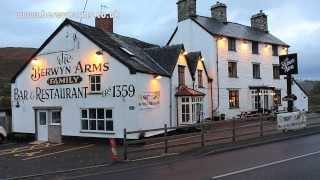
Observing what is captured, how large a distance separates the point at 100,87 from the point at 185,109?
6253 millimetres

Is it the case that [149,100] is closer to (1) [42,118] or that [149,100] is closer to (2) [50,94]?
(2) [50,94]

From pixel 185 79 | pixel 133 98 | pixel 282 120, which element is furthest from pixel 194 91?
pixel 282 120

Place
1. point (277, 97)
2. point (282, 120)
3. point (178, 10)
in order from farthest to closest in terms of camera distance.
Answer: point (277, 97)
point (178, 10)
point (282, 120)

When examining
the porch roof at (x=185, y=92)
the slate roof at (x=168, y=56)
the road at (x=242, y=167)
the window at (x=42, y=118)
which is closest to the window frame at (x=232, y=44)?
the slate roof at (x=168, y=56)

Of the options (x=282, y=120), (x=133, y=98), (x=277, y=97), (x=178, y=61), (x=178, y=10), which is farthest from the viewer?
(x=277, y=97)

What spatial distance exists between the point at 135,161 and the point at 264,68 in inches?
1258

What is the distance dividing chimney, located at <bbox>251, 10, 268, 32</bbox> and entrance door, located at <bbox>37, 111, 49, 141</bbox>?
26.0 m

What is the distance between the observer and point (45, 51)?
119 feet

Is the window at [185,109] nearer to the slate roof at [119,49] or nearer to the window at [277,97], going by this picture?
the slate roof at [119,49]

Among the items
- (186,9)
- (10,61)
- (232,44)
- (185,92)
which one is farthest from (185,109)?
(10,61)

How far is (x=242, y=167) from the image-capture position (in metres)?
15.7

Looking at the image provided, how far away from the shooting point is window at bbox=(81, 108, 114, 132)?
3186 cm

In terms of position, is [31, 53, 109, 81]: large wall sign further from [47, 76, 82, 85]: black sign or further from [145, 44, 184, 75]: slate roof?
[145, 44, 184, 75]: slate roof

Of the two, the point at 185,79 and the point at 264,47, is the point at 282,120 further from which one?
the point at 264,47
